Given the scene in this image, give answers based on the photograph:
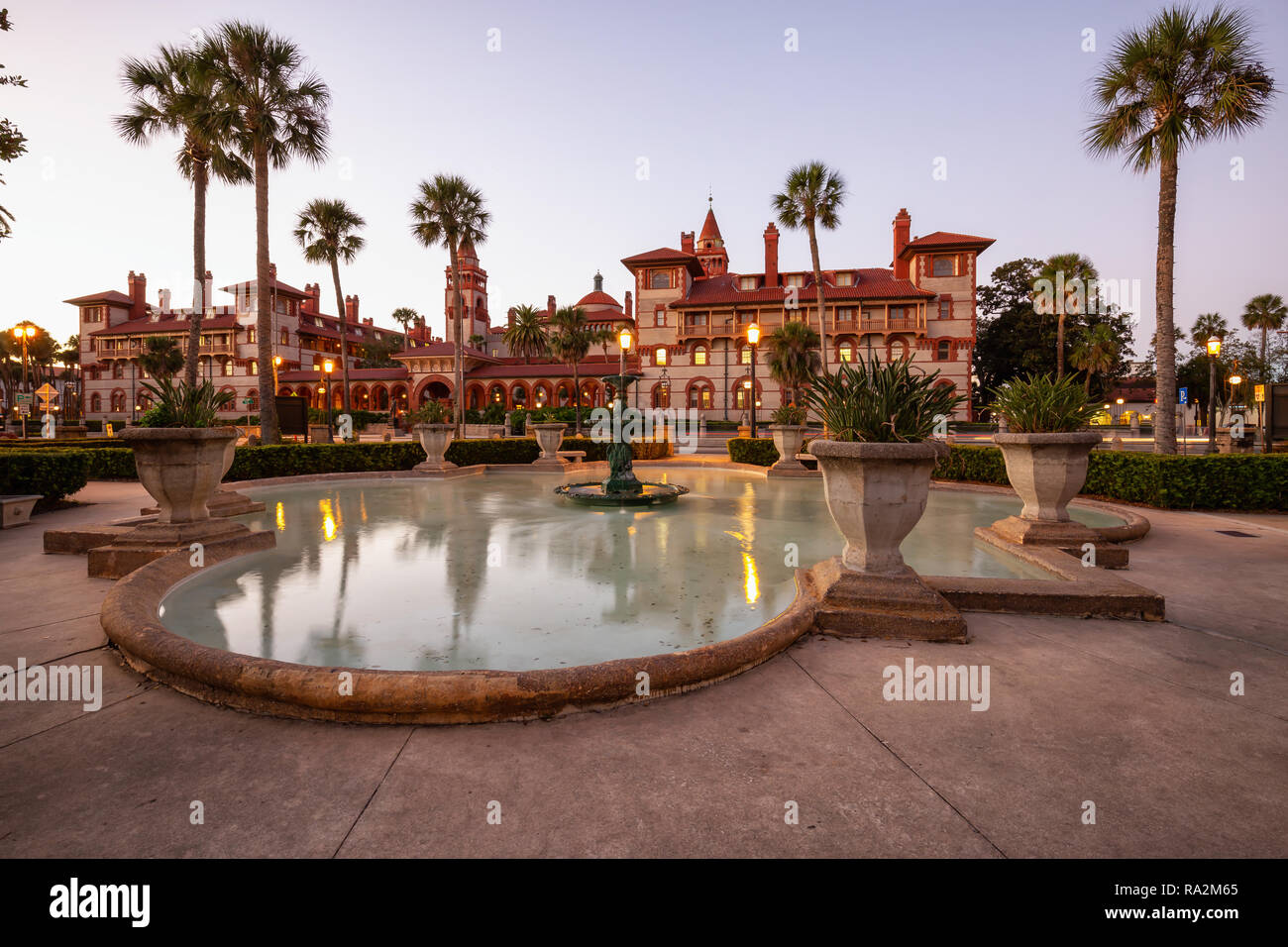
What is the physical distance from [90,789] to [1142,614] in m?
6.62

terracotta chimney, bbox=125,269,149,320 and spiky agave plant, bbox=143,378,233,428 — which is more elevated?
terracotta chimney, bbox=125,269,149,320

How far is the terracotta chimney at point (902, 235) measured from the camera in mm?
47219

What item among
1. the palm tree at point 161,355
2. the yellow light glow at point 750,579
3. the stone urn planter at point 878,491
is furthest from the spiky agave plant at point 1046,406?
the palm tree at point 161,355

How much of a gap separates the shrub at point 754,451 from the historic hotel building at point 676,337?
20224 millimetres

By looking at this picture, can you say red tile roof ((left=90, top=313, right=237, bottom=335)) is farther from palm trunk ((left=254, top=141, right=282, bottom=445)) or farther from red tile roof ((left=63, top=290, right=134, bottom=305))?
palm trunk ((left=254, top=141, right=282, bottom=445))

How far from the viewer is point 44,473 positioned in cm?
1023

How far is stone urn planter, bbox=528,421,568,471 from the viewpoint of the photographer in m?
18.9

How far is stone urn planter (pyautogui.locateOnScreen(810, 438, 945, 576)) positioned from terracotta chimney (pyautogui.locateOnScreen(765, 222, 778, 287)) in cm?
4730

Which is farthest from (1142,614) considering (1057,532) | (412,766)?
(412,766)

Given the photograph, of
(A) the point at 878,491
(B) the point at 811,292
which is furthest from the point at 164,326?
(A) the point at 878,491

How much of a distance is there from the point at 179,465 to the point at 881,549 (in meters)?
7.10

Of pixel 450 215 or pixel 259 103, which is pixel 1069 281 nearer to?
pixel 450 215

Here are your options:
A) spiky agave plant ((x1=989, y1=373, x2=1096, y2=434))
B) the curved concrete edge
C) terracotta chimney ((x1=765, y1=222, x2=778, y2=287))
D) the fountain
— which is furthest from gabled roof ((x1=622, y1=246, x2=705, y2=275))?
the curved concrete edge

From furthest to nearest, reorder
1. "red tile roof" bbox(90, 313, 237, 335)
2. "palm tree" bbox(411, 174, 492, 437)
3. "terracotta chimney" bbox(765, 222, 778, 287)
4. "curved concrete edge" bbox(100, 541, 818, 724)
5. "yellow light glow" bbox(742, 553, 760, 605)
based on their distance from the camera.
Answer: "red tile roof" bbox(90, 313, 237, 335) < "terracotta chimney" bbox(765, 222, 778, 287) < "palm tree" bbox(411, 174, 492, 437) < "yellow light glow" bbox(742, 553, 760, 605) < "curved concrete edge" bbox(100, 541, 818, 724)
